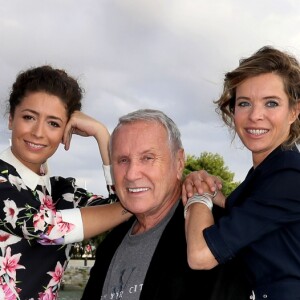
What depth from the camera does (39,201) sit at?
15.5 ft

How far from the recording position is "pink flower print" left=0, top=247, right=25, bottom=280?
4516mm

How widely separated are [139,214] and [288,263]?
1278mm

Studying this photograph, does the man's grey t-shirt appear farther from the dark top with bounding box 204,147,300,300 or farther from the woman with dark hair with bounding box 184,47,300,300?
the dark top with bounding box 204,147,300,300

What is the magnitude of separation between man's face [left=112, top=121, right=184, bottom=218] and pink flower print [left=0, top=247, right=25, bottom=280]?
923 mm

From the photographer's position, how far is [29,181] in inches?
190

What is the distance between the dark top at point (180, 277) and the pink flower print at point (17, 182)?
3.68 ft

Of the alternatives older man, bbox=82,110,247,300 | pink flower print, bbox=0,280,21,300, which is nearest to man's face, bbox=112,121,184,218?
older man, bbox=82,110,247,300

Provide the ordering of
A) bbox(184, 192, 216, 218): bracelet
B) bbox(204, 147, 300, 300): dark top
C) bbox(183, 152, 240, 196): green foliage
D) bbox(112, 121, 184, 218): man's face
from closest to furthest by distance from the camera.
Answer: bbox(204, 147, 300, 300): dark top
bbox(184, 192, 216, 218): bracelet
bbox(112, 121, 184, 218): man's face
bbox(183, 152, 240, 196): green foliage

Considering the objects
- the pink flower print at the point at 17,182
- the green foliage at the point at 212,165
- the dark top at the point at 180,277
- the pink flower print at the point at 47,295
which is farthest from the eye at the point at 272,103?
the green foliage at the point at 212,165

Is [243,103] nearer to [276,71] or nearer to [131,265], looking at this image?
[276,71]

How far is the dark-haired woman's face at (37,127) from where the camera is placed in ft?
15.3

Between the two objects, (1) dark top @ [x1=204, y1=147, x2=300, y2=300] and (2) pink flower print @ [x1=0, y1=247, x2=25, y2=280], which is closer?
(1) dark top @ [x1=204, y1=147, x2=300, y2=300]

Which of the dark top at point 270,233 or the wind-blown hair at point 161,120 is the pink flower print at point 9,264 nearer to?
the wind-blown hair at point 161,120

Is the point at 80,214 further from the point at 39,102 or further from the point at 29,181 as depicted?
the point at 39,102
